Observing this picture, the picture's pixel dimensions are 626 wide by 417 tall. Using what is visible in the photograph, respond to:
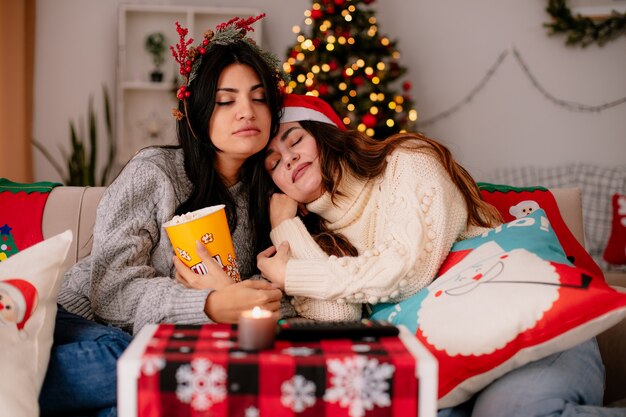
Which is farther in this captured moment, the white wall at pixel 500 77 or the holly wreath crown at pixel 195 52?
the white wall at pixel 500 77

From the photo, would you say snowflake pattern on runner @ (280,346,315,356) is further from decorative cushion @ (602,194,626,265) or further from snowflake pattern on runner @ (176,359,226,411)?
decorative cushion @ (602,194,626,265)

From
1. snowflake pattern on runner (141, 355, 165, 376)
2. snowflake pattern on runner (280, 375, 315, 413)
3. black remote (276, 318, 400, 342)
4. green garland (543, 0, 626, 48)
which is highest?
green garland (543, 0, 626, 48)

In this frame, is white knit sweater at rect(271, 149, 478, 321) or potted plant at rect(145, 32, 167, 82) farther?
potted plant at rect(145, 32, 167, 82)

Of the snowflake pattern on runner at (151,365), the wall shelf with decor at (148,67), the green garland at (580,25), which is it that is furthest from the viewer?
the green garland at (580,25)

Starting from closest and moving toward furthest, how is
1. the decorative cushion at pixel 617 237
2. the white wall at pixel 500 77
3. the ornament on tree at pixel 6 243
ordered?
the ornament on tree at pixel 6 243 < the decorative cushion at pixel 617 237 < the white wall at pixel 500 77

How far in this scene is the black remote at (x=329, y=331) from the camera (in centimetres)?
108

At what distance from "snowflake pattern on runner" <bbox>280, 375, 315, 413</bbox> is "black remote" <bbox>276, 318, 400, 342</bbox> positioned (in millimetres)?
115

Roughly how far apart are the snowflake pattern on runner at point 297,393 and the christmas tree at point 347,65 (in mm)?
3012

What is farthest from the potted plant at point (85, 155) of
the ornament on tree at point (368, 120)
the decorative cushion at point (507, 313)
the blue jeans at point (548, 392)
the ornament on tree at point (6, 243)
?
the blue jeans at point (548, 392)

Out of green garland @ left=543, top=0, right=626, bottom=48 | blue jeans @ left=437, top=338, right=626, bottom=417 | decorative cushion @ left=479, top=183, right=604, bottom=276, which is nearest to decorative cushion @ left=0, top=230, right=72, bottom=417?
blue jeans @ left=437, top=338, right=626, bottom=417

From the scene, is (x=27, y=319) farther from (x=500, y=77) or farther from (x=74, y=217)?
(x=500, y=77)

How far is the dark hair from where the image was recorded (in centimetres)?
184

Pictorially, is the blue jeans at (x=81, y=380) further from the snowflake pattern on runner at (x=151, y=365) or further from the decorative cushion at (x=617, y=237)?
the decorative cushion at (x=617, y=237)

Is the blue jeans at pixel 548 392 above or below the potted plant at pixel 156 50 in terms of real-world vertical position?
below
